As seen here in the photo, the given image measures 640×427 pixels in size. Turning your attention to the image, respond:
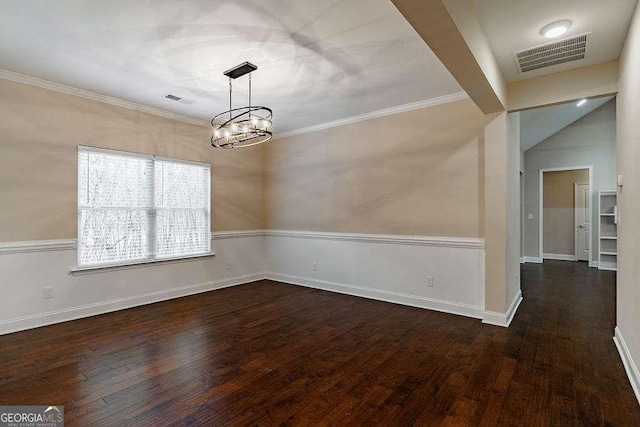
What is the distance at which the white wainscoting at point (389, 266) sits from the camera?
3852 mm

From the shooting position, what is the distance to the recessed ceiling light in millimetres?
2400

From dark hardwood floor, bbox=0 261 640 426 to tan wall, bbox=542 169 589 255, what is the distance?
4585mm

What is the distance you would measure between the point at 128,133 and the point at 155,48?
6.00 feet

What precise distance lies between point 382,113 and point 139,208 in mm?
3701

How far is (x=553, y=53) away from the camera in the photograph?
2.86 m

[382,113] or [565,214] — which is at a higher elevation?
[382,113]

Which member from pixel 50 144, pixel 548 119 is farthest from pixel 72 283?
pixel 548 119

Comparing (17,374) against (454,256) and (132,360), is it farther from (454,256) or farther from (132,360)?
(454,256)

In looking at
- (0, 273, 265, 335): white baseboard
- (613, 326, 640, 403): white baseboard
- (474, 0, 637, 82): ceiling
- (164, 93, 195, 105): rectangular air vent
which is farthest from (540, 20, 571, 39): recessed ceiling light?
(0, 273, 265, 335): white baseboard

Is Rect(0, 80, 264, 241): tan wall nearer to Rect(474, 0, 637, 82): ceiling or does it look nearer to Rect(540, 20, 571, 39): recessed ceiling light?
Rect(474, 0, 637, 82): ceiling

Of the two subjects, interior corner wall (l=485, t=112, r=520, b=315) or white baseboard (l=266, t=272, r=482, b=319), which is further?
white baseboard (l=266, t=272, r=482, b=319)

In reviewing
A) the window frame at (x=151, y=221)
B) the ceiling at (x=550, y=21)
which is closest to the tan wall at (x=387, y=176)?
the ceiling at (x=550, y=21)

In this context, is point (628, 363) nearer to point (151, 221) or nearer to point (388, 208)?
point (388, 208)
